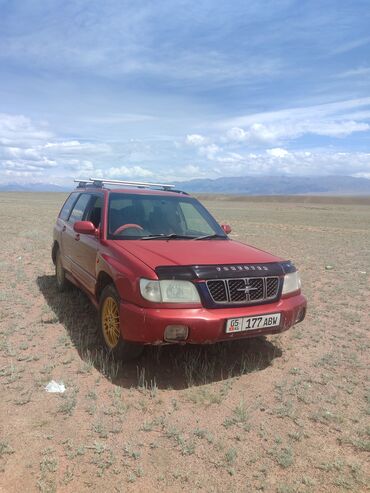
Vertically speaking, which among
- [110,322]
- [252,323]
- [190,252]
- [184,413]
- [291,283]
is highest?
[190,252]

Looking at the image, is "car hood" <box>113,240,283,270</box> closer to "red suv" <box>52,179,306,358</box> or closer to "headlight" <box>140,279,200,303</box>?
"red suv" <box>52,179,306,358</box>

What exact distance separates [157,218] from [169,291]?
1.67 m

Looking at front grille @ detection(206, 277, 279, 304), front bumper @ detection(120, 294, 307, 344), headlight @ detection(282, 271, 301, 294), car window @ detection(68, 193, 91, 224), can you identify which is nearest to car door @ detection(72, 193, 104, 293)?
car window @ detection(68, 193, 91, 224)

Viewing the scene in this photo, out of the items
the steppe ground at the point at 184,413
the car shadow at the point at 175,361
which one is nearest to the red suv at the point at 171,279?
the car shadow at the point at 175,361

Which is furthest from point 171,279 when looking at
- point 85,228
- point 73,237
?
point 73,237

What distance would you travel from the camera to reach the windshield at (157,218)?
4648 mm

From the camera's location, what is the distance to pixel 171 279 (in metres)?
3.49

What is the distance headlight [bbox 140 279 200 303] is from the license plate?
1.23 ft

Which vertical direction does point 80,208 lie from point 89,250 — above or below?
above

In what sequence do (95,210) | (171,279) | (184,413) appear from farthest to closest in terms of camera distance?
1. (95,210)
2. (171,279)
3. (184,413)

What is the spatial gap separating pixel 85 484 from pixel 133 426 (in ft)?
2.14

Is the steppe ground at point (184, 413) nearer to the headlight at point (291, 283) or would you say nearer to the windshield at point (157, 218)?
the headlight at point (291, 283)

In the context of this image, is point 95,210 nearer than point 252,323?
No

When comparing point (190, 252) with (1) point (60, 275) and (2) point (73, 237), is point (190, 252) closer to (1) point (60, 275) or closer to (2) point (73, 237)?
(2) point (73, 237)
